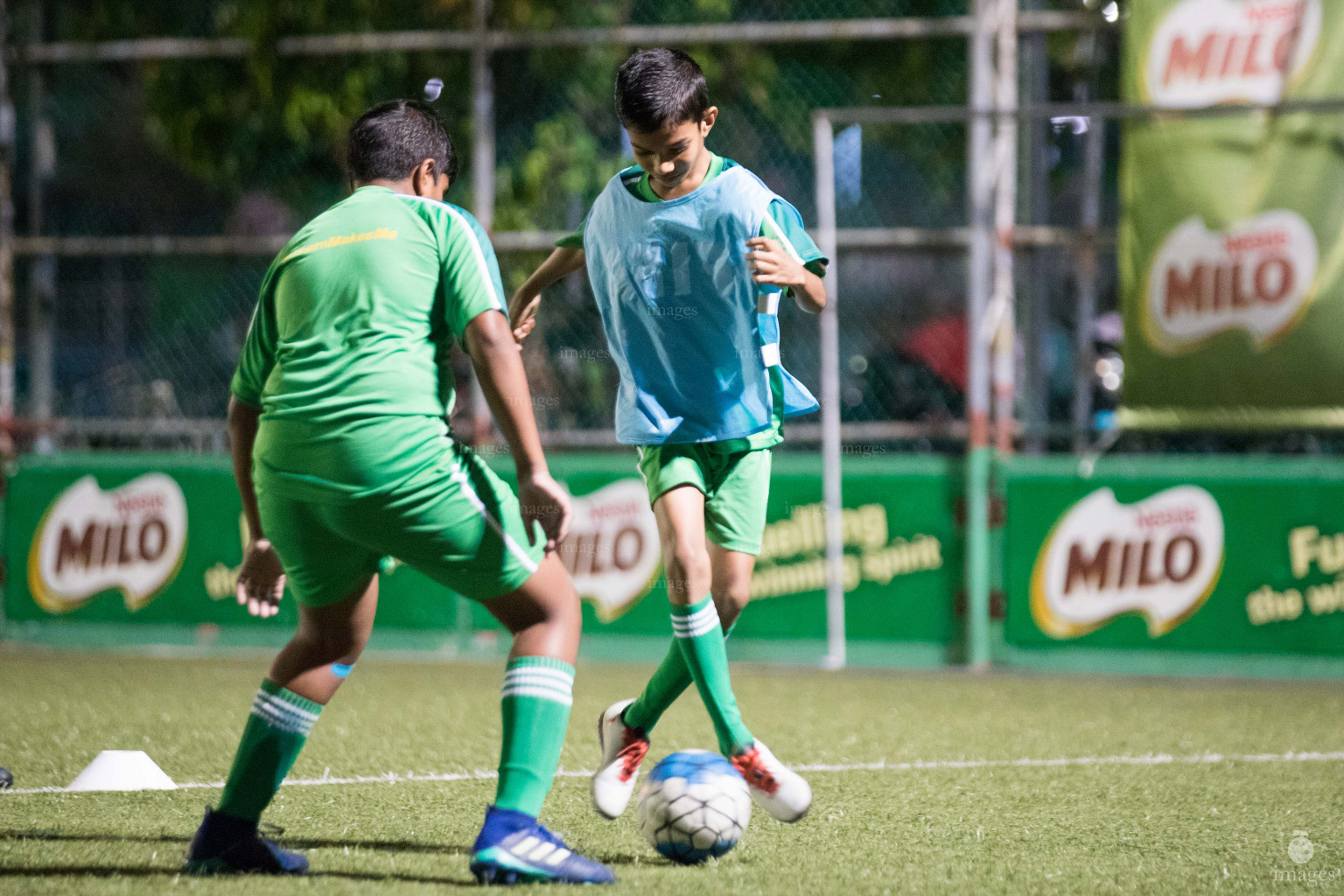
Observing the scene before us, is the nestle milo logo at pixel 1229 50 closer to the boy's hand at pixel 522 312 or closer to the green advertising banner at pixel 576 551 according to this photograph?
the green advertising banner at pixel 576 551

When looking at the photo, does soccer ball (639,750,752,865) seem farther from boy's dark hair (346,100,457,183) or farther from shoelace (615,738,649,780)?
boy's dark hair (346,100,457,183)

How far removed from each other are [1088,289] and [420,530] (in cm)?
635

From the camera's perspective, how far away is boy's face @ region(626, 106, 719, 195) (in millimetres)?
3965

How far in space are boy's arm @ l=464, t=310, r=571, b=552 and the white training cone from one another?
212 centimetres

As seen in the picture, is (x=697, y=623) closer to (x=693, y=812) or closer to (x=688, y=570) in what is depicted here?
(x=688, y=570)

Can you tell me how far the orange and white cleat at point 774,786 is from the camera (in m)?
3.79

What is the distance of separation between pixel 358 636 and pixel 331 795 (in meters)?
1.26

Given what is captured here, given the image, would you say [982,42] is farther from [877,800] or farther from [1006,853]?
[1006,853]

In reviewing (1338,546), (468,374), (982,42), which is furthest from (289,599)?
(1338,546)

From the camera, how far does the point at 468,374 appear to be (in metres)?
9.73

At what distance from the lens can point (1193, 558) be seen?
8047mm

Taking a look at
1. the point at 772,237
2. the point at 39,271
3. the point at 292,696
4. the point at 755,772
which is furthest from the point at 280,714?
the point at 39,271

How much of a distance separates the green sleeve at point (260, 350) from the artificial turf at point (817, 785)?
3.54ft

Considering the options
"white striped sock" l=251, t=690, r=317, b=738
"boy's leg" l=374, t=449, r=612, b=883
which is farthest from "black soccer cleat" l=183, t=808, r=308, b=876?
"boy's leg" l=374, t=449, r=612, b=883
